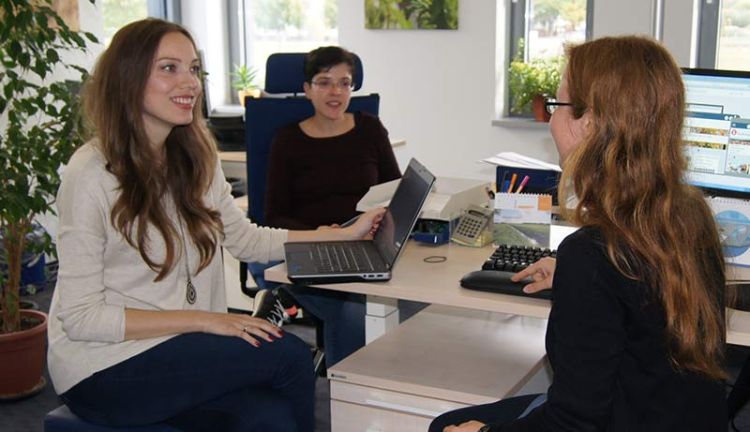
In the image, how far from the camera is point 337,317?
2842mm

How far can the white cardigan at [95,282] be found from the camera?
183cm

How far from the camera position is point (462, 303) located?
75.3 inches

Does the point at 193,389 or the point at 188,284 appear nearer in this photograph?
the point at 193,389

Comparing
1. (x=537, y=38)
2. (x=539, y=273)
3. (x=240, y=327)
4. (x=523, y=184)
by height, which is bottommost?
(x=240, y=327)

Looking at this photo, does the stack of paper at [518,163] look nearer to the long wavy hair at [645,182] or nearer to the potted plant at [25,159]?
the long wavy hair at [645,182]

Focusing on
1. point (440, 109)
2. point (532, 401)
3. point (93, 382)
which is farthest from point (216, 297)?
point (440, 109)

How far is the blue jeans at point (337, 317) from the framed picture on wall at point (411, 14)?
2.47m

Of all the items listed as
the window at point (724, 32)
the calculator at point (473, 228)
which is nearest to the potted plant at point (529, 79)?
the window at point (724, 32)

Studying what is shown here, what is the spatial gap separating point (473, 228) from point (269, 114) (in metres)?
1.04

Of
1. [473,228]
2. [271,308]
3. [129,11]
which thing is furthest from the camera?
[129,11]

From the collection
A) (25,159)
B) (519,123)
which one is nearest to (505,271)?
(25,159)

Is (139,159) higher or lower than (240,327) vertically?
higher

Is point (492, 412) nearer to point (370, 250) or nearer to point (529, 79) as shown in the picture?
point (370, 250)

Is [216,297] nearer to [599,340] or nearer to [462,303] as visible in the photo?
[462,303]
